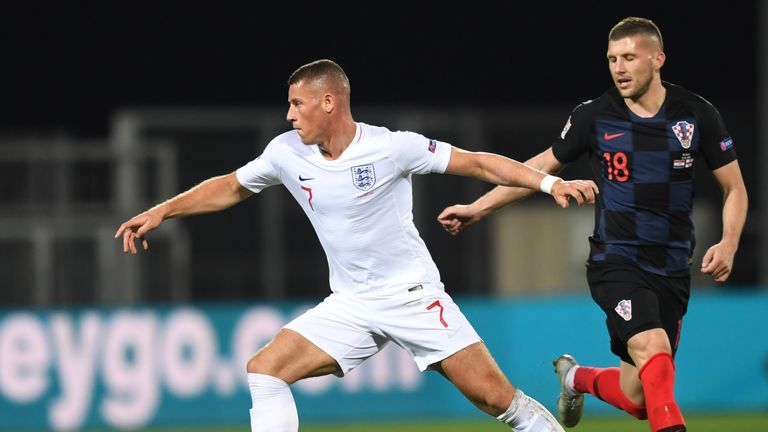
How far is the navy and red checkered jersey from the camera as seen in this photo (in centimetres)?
712

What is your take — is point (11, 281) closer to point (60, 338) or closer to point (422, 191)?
point (60, 338)

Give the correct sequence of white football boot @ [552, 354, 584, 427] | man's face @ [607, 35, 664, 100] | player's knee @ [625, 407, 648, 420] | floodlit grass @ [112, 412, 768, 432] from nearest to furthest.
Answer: man's face @ [607, 35, 664, 100], player's knee @ [625, 407, 648, 420], white football boot @ [552, 354, 584, 427], floodlit grass @ [112, 412, 768, 432]

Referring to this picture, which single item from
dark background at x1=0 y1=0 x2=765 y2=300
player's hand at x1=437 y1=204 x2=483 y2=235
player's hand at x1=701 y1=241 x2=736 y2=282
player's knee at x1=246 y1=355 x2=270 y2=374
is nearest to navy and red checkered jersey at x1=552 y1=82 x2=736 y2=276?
player's hand at x1=701 y1=241 x2=736 y2=282

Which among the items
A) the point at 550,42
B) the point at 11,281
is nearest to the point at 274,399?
the point at 11,281

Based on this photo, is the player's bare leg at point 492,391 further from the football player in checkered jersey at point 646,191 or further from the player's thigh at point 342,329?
the football player in checkered jersey at point 646,191

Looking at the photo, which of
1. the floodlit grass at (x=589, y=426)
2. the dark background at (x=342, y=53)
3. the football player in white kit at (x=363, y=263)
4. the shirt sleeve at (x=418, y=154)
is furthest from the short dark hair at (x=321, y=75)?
the dark background at (x=342, y=53)

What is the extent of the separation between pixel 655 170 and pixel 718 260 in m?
0.56

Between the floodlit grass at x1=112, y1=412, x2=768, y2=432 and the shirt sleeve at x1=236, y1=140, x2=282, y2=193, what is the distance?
4.42 m

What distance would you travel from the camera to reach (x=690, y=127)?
7.13 m

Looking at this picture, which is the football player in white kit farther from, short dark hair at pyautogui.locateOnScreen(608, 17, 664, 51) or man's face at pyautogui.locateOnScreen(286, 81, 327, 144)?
short dark hair at pyautogui.locateOnScreen(608, 17, 664, 51)

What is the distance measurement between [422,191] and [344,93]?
8.29 metres

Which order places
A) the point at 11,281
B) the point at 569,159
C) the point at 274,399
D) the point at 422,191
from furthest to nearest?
the point at 422,191 < the point at 11,281 < the point at 569,159 < the point at 274,399

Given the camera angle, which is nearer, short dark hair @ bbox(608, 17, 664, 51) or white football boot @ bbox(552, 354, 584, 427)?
short dark hair @ bbox(608, 17, 664, 51)

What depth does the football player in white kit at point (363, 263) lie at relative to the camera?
7.00 m
